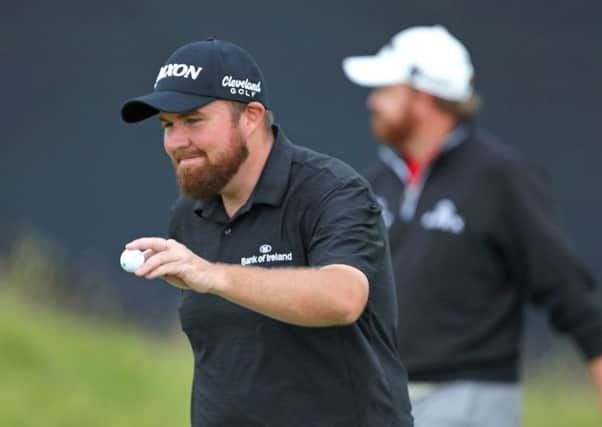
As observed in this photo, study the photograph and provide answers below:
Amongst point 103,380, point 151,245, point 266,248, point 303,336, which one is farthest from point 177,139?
point 103,380

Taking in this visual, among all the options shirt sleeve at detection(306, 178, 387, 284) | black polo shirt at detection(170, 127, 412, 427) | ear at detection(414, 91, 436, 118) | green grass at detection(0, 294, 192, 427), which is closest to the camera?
shirt sleeve at detection(306, 178, 387, 284)

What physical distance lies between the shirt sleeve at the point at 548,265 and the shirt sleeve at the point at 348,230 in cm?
183

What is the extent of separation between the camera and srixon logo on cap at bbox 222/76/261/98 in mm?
4445

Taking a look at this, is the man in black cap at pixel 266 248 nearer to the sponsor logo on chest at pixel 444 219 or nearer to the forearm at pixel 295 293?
the forearm at pixel 295 293

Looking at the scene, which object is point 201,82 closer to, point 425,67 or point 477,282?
point 477,282

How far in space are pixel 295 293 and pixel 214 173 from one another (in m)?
0.61

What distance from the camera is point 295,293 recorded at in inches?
157

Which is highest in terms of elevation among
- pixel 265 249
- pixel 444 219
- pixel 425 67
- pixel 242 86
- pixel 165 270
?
pixel 242 86

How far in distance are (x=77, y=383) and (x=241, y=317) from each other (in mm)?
5021

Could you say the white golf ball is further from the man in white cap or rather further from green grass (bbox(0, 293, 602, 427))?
green grass (bbox(0, 293, 602, 427))

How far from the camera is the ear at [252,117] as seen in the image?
4520 millimetres

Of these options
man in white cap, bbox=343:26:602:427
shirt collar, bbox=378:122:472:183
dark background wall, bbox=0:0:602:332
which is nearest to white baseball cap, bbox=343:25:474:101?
shirt collar, bbox=378:122:472:183

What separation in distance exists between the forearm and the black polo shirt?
0.20m

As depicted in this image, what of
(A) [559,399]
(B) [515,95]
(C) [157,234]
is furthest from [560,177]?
(C) [157,234]
